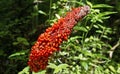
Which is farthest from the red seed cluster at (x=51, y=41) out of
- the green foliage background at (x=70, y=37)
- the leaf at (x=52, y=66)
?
the green foliage background at (x=70, y=37)

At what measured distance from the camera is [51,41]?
9.61 ft

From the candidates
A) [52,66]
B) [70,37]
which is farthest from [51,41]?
[70,37]

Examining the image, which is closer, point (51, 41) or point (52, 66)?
point (51, 41)

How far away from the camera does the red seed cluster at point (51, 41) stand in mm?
2916

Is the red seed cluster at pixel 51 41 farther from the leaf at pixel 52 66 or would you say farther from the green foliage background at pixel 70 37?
the green foliage background at pixel 70 37

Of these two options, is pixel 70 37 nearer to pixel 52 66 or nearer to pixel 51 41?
pixel 52 66

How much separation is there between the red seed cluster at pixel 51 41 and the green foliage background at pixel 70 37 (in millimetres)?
426

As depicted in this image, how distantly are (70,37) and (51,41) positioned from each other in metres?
1.09

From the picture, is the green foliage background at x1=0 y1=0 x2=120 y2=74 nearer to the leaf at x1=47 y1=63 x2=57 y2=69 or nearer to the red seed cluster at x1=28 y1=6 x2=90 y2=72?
the leaf at x1=47 y1=63 x2=57 y2=69

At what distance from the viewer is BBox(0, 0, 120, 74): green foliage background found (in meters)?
3.51

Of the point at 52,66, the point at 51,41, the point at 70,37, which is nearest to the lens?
the point at 51,41

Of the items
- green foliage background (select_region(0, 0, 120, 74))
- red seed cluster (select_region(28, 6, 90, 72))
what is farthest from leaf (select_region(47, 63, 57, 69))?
green foliage background (select_region(0, 0, 120, 74))

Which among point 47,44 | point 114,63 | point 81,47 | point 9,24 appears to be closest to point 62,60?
point 81,47

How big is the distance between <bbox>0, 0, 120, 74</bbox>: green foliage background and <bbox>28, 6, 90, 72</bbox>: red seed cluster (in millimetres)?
426
